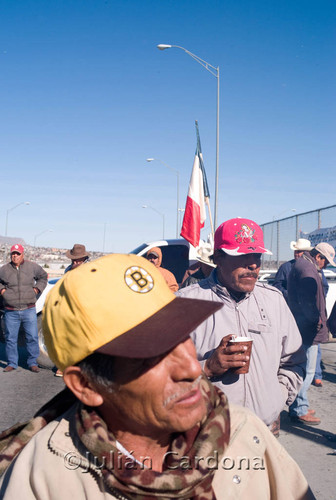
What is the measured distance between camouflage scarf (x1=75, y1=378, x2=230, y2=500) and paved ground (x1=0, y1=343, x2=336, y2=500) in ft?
10.3

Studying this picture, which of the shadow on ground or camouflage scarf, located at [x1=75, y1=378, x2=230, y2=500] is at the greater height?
camouflage scarf, located at [x1=75, y1=378, x2=230, y2=500]

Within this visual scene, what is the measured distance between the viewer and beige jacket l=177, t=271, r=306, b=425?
289 centimetres

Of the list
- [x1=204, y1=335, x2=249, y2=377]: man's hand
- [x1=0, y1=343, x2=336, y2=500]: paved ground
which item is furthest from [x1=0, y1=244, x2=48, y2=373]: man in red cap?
[x1=204, y1=335, x2=249, y2=377]: man's hand

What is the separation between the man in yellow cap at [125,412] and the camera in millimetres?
1481

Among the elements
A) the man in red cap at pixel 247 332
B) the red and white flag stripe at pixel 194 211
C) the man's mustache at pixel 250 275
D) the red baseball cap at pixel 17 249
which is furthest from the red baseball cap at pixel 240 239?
the red and white flag stripe at pixel 194 211

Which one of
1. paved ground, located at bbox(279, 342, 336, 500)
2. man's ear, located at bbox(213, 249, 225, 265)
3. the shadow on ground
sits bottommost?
the shadow on ground

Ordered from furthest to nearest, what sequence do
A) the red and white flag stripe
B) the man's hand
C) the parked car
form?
the parked car, the red and white flag stripe, the man's hand

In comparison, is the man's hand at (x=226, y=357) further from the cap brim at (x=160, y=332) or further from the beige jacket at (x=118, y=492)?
the cap brim at (x=160, y=332)

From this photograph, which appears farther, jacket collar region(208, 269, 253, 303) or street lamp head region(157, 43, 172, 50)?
street lamp head region(157, 43, 172, 50)

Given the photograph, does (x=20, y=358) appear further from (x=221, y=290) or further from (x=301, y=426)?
(x=221, y=290)

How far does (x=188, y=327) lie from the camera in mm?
1501

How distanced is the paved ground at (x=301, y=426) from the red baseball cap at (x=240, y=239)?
235cm

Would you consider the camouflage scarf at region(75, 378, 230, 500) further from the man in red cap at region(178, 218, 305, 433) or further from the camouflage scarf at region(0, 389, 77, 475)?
the man in red cap at region(178, 218, 305, 433)

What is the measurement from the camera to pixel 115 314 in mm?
1479
